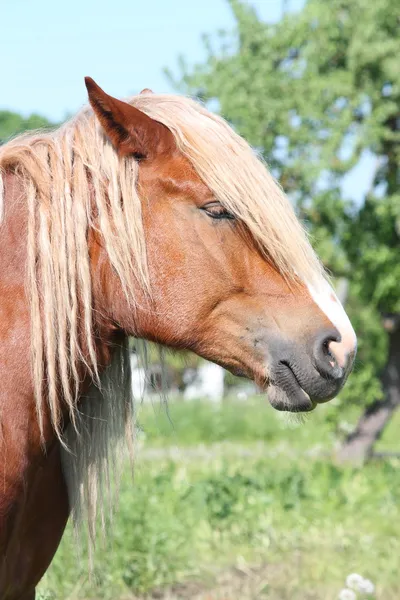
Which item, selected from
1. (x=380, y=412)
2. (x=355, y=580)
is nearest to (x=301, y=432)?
(x=380, y=412)

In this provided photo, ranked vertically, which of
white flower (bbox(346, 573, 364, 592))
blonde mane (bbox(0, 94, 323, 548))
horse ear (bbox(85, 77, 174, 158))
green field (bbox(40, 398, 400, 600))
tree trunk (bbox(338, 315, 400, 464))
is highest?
horse ear (bbox(85, 77, 174, 158))

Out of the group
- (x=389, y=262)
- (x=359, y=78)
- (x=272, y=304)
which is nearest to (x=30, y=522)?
(x=272, y=304)

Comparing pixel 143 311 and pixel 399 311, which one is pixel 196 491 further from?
pixel 399 311

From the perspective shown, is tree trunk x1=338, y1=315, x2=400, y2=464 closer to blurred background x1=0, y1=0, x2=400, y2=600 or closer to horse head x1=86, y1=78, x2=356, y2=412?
blurred background x1=0, y1=0, x2=400, y2=600

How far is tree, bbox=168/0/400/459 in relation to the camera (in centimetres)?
1005

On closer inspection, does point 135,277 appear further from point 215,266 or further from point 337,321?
point 337,321

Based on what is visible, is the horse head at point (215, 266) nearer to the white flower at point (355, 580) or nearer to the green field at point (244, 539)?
the green field at point (244, 539)

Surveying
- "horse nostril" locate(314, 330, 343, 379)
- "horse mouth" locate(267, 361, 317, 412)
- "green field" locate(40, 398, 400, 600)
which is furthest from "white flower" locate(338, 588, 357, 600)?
"horse nostril" locate(314, 330, 343, 379)

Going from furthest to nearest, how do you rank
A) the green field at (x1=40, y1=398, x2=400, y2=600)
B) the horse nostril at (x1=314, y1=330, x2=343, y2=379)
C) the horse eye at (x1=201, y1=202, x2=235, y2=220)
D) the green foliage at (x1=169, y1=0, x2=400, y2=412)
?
the green foliage at (x1=169, y1=0, x2=400, y2=412) < the green field at (x1=40, y1=398, x2=400, y2=600) < the horse eye at (x1=201, y1=202, x2=235, y2=220) < the horse nostril at (x1=314, y1=330, x2=343, y2=379)

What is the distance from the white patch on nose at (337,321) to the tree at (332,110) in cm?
771

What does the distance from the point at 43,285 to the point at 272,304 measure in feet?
2.20

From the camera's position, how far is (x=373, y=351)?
12523mm

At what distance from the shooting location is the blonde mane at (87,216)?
2.34 metres

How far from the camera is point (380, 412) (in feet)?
37.0
